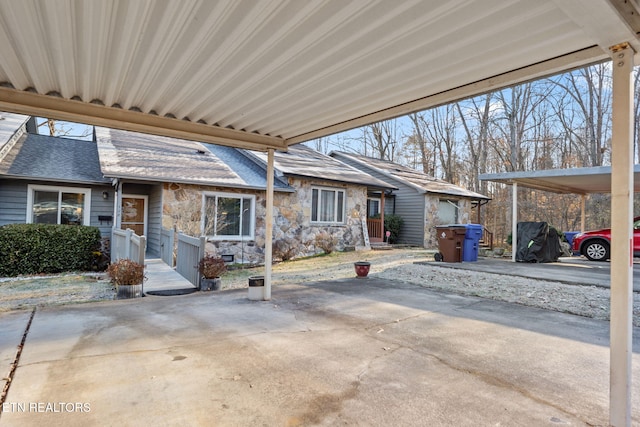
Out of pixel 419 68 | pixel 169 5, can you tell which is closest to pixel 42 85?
pixel 169 5

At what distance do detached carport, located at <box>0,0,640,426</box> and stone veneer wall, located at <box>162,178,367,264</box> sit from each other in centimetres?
614

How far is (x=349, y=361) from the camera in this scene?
3.21m

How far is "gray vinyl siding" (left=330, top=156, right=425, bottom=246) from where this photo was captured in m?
16.8

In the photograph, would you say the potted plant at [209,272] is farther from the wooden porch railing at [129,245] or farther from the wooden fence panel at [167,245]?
the wooden fence panel at [167,245]

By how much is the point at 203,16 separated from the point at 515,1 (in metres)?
1.90

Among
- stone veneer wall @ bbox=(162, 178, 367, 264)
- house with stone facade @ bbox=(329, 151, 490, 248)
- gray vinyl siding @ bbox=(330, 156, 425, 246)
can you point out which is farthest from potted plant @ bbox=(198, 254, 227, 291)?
gray vinyl siding @ bbox=(330, 156, 425, 246)

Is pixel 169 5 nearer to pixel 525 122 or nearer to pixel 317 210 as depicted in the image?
pixel 317 210

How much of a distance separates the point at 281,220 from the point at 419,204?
8.07 meters

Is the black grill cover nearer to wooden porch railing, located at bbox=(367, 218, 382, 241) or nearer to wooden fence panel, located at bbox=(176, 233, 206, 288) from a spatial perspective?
wooden porch railing, located at bbox=(367, 218, 382, 241)

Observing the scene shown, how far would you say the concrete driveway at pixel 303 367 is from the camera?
2326 mm

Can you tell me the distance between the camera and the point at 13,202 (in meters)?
9.36

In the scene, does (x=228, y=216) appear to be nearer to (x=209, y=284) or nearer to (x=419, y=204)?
(x=209, y=284)

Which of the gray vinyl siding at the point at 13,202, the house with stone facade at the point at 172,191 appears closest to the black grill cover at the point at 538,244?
the house with stone facade at the point at 172,191

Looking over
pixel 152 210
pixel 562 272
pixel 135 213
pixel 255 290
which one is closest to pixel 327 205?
pixel 152 210
